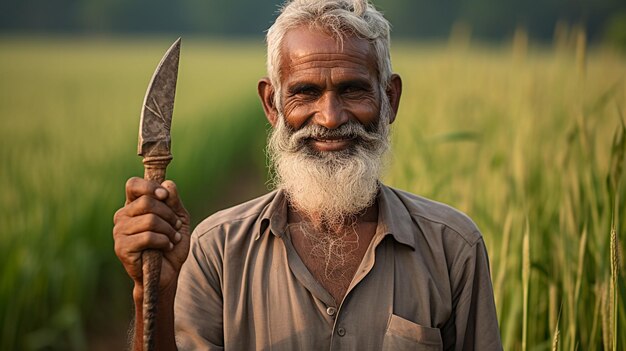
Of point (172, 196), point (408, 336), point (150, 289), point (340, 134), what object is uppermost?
point (340, 134)

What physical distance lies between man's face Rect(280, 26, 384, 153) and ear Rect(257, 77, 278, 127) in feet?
0.53

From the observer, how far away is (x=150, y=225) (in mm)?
1559

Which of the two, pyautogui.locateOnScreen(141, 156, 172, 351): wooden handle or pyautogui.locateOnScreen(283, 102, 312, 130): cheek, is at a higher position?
pyautogui.locateOnScreen(283, 102, 312, 130): cheek

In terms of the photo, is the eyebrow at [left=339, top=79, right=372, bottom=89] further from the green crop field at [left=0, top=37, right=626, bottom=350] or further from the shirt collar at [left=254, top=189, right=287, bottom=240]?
the green crop field at [left=0, top=37, right=626, bottom=350]

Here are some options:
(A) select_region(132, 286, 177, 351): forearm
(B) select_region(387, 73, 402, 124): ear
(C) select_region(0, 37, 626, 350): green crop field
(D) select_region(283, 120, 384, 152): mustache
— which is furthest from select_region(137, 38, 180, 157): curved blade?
(C) select_region(0, 37, 626, 350): green crop field

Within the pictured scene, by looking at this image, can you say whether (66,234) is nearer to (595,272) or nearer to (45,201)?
(45,201)

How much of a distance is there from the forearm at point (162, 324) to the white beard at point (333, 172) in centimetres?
56

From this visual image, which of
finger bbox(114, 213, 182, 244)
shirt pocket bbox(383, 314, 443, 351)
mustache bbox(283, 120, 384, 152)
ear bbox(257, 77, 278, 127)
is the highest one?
ear bbox(257, 77, 278, 127)

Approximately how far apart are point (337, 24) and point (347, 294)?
2.51 feet

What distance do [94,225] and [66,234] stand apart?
1.67 feet

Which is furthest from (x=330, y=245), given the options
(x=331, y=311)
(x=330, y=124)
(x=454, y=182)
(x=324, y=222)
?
(x=454, y=182)

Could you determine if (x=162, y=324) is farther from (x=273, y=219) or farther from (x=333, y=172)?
(x=333, y=172)

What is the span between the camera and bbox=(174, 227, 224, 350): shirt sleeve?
188 centimetres

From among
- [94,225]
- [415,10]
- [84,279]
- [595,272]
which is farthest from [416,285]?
[415,10]
